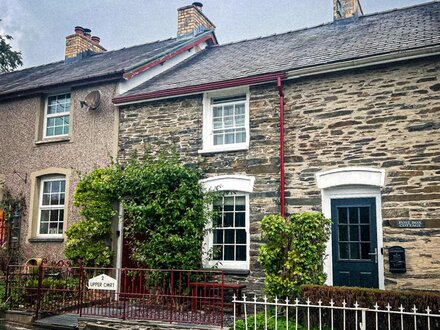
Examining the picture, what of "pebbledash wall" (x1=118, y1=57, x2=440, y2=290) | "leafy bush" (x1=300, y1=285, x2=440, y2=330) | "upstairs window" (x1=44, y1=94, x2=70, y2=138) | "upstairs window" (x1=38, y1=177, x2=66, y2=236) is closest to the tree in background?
"upstairs window" (x1=44, y1=94, x2=70, y2=138)

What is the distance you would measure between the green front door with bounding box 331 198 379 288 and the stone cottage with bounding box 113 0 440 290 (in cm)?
2

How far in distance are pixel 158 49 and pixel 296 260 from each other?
9.58 m

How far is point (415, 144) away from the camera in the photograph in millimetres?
8969

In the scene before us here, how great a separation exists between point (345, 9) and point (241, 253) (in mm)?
8424

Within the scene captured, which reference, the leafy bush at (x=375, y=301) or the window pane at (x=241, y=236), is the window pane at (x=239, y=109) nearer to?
the window pane at (x=241, y=236)

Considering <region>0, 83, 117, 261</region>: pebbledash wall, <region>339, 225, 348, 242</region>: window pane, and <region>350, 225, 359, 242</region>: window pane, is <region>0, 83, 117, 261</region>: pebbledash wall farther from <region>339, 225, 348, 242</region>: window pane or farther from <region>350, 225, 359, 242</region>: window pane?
<region>350, 225, 359, 242</region>: window pane

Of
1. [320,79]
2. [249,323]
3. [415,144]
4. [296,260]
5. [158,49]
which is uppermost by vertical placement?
[158,49]

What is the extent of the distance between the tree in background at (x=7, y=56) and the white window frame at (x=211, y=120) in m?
18.7

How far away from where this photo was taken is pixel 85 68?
15352 mm

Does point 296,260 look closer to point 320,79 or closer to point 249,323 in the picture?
point 249,323

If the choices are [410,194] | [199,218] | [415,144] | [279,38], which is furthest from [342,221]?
[279,38]

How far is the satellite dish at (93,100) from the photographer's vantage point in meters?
12.5

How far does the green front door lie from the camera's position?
906cm

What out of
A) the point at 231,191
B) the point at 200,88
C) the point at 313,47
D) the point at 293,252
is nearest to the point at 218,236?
the point at 231,191
